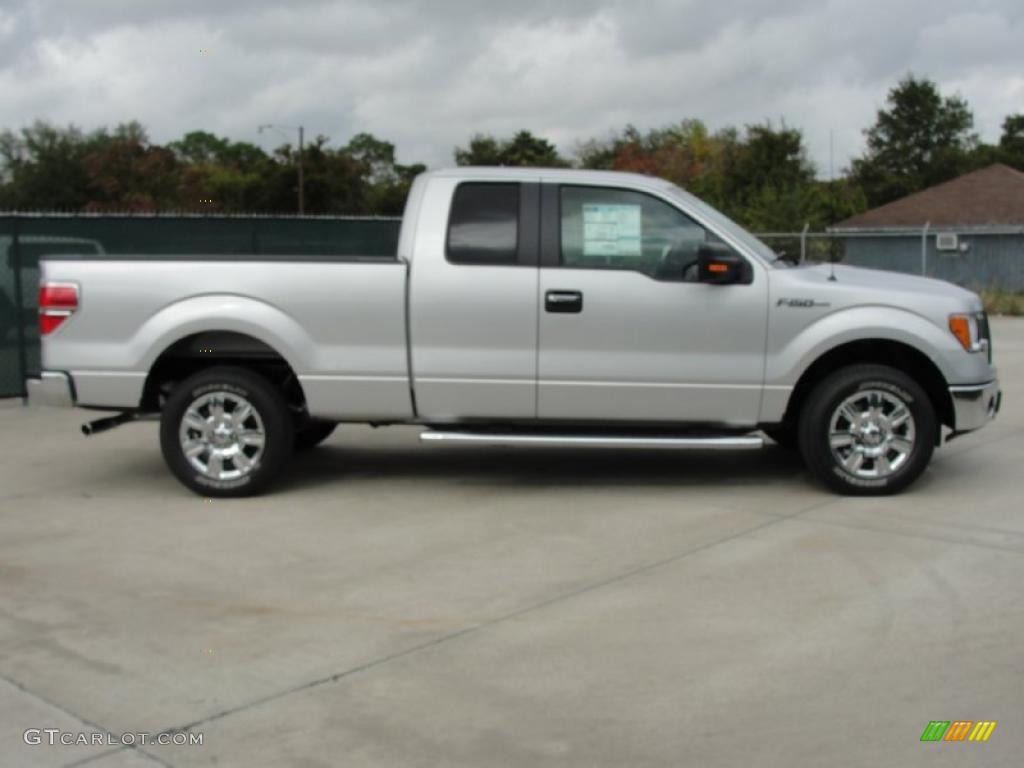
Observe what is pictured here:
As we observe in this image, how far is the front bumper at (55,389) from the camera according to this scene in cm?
770

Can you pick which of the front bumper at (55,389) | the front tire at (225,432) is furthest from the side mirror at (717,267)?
the front bumper at (55,389)

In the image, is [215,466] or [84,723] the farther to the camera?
[215,466]

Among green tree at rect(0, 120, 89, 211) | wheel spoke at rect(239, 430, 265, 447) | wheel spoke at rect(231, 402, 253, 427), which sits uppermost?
green tree at rect(0, 120, 89, 211)

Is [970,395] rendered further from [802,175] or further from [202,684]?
[802,175]

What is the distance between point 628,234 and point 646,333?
2.11ft

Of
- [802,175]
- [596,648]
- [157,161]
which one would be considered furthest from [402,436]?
[157,161]

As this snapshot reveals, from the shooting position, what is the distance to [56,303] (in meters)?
7.68

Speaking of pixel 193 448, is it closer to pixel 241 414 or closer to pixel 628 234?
pixel 241 414

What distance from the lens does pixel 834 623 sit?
17.5 feet

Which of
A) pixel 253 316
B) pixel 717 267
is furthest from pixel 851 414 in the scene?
pixel 253 316

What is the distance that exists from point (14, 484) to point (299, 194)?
188 feet

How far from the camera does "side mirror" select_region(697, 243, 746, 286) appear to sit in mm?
7477

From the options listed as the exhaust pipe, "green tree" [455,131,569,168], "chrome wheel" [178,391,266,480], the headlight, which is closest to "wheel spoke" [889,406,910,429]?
the headlight

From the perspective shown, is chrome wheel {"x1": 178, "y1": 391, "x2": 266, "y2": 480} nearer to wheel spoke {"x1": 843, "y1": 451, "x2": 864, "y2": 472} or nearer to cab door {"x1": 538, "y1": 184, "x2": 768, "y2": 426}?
cab door {"x1": 538, "y1": 184, "x2": 768, "y2": 426}
